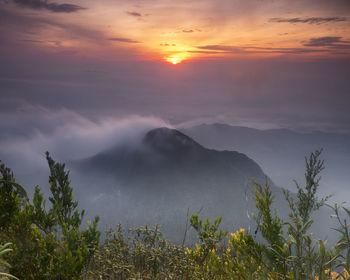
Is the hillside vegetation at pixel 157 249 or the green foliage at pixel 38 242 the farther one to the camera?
the green foliage at pixel 38 242

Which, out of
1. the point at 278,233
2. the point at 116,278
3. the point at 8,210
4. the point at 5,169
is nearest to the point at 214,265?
the point at 278,233

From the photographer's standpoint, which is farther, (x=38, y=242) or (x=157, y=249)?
(x=157, y=249)

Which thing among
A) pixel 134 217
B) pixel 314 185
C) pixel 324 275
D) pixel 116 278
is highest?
pixel 134 217

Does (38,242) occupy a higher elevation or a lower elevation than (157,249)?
lower

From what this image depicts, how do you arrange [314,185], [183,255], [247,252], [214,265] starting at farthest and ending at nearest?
[314,185] < [183,255] < [214,265] < [247,252]

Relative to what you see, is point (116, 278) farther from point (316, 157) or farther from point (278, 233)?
point (316, 157)

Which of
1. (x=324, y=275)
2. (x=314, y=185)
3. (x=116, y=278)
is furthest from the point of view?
(x=314, y=185)

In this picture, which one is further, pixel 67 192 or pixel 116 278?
pixel 67 192

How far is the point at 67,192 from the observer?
8.20 m

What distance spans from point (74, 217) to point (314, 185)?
779 centimetres

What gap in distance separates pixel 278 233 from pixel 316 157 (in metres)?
7.01

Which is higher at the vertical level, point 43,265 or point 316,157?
point 316,157

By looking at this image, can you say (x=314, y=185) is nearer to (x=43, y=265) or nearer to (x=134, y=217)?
(x=43, y=265)

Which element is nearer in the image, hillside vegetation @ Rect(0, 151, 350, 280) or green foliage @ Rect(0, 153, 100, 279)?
hillside vegetation @ Rect(0, 151, 350, 280)
